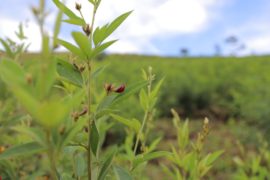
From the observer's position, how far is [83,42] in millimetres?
515

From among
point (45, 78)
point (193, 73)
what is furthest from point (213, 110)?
point (45, 78)

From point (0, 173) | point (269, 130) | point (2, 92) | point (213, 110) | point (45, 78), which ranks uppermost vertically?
point (45, 78)

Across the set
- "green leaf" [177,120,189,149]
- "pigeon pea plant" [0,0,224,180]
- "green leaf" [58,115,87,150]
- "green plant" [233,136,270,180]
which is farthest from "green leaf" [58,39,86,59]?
"green plant" [233,136,270,180]

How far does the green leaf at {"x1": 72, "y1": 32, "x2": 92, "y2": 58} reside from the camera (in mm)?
494

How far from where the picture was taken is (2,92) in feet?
2.91

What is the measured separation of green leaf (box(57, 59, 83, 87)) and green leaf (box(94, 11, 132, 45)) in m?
0.05

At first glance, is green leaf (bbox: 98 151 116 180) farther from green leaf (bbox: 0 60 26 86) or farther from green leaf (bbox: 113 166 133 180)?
green leaf (bbox: 0 60 26 86)

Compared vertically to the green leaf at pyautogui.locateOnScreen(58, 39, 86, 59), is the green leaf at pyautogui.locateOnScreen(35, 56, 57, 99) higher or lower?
lower

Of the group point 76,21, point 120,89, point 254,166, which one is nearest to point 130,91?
point 120,89

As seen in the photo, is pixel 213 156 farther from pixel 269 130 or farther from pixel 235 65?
pixel 235 65

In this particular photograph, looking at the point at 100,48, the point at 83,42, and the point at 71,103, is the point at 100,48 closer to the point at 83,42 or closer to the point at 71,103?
the point at 83,42

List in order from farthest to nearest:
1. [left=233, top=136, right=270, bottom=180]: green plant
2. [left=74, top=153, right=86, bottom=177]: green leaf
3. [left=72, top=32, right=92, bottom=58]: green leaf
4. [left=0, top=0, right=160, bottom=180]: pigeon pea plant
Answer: [left=233, top=136, right=270, bottom=180]: green plant
[left=74, top=153, right=86, bottom=177]: green leaf
[left=72, top=32, right=92, bottom=58]: green leaf
[left=0, top=0, right=160, bottom=180]: pigeon pea plant

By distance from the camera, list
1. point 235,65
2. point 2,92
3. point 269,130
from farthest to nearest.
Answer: point 235,65, point 269,130, point 2,92

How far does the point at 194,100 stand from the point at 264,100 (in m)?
3.15
